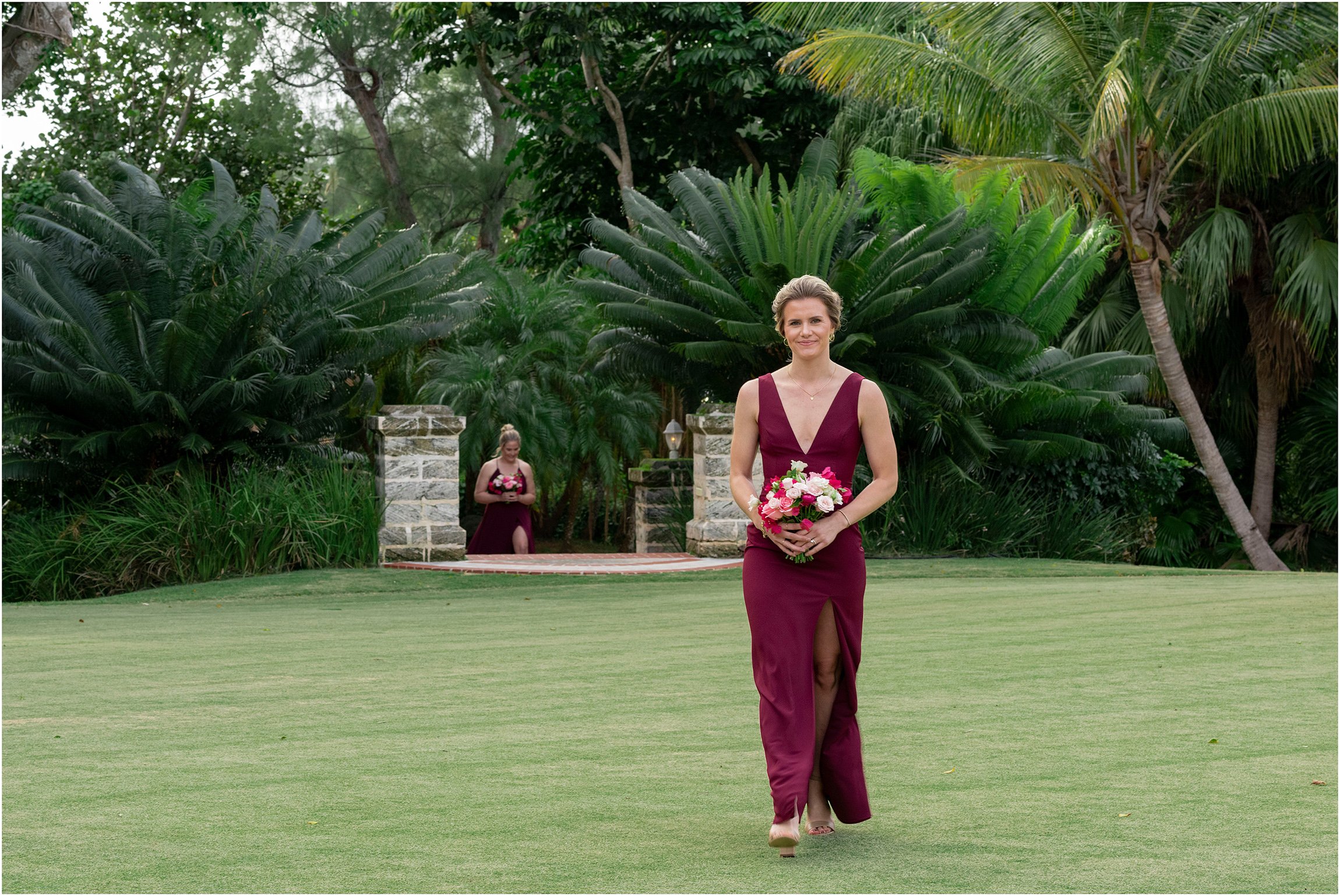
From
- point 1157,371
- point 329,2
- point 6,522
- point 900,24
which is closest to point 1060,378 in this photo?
point 1157,371

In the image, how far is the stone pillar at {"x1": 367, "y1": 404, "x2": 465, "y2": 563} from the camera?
16.1 meters

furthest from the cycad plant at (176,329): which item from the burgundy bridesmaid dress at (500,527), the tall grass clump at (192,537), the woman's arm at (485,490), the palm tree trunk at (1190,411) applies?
the palm tree trunk at (1190,411)

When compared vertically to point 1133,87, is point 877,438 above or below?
below

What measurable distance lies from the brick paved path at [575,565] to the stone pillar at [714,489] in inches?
9.2

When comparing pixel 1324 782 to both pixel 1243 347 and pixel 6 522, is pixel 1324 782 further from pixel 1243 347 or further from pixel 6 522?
pixel 1243 347

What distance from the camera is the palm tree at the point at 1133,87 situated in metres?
17.9

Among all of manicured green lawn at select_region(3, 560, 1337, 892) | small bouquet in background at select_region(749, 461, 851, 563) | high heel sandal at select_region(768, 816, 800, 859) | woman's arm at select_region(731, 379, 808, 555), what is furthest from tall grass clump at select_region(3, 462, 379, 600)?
high heel sandal at select_region(768, 816, 800, 859)

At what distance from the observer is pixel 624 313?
59.0ft

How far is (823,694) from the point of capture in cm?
479

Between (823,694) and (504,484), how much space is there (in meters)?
12.8

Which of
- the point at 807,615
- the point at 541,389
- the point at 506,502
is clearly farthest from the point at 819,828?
the point at 541,389

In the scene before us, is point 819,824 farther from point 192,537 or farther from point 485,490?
point 485,490

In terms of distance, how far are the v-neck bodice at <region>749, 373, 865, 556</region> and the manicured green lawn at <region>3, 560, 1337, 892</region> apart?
1165mm

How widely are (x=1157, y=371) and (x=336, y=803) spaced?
19030 millimetres
